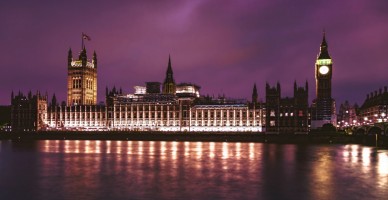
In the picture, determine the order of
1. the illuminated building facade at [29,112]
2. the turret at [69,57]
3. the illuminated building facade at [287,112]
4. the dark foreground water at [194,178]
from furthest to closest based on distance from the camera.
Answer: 1. the turret at [69,57]
2. the illuminated building facade at [29,112]
3. the illuminated building facade at [287,112]
4. the dark foreground water at [194,178]

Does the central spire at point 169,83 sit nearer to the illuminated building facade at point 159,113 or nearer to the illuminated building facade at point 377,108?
the illuminated building facade at point 159,113

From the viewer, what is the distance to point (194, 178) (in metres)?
48.9

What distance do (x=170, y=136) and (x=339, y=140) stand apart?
46.2 meters

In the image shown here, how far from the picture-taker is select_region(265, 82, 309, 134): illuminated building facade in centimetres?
13875

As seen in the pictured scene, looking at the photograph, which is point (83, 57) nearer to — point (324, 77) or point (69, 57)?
point (69, 57)

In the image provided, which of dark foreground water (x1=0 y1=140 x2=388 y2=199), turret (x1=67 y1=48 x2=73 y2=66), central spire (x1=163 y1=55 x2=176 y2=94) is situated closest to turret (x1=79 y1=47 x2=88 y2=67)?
turret (x1=67 y1=48 x2=73 y2=66)

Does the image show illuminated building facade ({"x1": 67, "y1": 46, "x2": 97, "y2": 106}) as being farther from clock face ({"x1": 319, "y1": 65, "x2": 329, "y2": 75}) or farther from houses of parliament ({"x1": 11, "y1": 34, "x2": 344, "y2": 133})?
clock face ({"x1": 319, "y1": 65, "x2": 329, "y2": 75})

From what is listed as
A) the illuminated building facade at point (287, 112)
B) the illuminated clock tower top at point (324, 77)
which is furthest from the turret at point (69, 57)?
the illuminated clock tower top at point (324, 77)

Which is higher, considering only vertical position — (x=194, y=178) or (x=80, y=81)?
(x=80, y=81)

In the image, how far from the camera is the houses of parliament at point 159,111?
466 feet

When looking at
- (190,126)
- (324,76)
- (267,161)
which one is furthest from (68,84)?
(267,161)

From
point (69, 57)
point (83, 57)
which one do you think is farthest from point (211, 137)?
point (69, 57)

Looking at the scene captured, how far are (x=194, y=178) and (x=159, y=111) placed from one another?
108954mm

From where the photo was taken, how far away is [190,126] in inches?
6029
